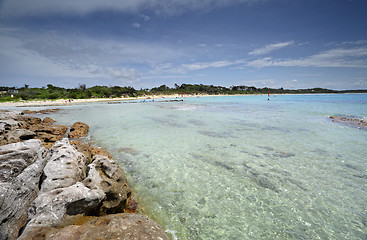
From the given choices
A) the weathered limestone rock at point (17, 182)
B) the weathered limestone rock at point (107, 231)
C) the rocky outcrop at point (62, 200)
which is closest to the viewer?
the weathered limestone rock at point (107, 231)

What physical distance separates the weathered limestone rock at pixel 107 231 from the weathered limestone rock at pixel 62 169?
1324mm

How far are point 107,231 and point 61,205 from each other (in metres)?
1.21

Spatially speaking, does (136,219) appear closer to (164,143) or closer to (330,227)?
(330,227)

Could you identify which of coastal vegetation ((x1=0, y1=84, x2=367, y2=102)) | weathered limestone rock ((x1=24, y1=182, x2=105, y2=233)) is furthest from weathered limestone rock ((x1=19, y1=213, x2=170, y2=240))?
coastal vegetation ((x1=0, y1=84, x2=367, y2=102))

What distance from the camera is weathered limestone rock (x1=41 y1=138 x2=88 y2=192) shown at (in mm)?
3875

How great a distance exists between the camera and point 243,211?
4.35 m

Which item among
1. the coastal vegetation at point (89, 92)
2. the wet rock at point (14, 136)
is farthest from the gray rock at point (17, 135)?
the coastal vegetation at point (89, 92)

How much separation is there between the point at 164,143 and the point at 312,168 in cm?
746

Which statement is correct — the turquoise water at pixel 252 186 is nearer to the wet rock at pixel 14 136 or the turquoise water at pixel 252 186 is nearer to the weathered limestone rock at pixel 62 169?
the weathered limestone rock at pixel 62 169

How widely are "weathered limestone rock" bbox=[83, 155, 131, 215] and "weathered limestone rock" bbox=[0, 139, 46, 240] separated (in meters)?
1.26

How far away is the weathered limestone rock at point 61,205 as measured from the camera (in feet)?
9.63

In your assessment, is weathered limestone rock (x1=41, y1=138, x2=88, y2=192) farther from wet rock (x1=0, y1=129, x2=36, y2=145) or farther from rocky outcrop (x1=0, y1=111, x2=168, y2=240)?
wet rock (x1=0, y1=129, x2=36, y2=145)

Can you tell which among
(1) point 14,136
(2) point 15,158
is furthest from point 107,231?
(1) point 14,136

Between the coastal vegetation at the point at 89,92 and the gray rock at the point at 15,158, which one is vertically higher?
the coastal vegetation at the point at 89,92
